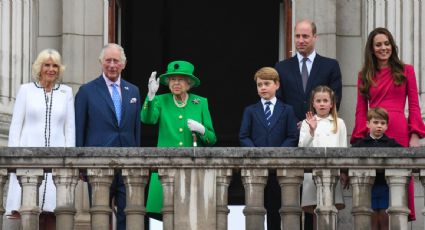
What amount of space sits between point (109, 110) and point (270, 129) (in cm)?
146

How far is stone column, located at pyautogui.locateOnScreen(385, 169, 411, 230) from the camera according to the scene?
16.9 meters

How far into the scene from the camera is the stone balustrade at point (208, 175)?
17.0 meters

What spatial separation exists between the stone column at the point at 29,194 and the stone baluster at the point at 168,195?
1059 mm

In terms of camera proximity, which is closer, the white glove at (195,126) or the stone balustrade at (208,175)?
the stone balustrade at (208,175)

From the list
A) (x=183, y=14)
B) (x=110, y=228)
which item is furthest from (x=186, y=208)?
(x=183, y=14)

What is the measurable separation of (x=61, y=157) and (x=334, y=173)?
7.71ft

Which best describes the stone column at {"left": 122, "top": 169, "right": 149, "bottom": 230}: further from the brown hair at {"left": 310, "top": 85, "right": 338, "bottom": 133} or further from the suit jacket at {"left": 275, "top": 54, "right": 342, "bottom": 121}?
the suit jacket at {"left": 275, "top": 54, "right": 342, "bottom": 121}

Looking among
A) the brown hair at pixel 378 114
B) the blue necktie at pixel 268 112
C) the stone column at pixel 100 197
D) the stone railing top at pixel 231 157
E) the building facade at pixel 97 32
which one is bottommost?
the stone column at pixel 100 197

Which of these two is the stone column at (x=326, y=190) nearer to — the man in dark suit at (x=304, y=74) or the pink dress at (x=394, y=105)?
the pink dress at (x=394, y=105)

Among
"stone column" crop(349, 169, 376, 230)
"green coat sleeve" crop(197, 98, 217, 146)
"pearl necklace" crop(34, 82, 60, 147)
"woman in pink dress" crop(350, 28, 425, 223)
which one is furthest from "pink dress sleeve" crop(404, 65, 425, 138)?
"pearl necklace" crop(34, 82, 60, 147)

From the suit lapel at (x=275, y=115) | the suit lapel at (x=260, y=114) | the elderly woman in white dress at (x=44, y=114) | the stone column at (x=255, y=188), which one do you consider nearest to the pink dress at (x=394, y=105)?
the suit lapel at (x=275, y=115)

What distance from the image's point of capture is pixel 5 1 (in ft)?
69.7

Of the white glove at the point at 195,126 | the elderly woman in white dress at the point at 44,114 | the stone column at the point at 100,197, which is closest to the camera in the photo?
the stone column at the point at 100,197

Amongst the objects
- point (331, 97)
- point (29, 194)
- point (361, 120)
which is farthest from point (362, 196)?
point (29, 194)
